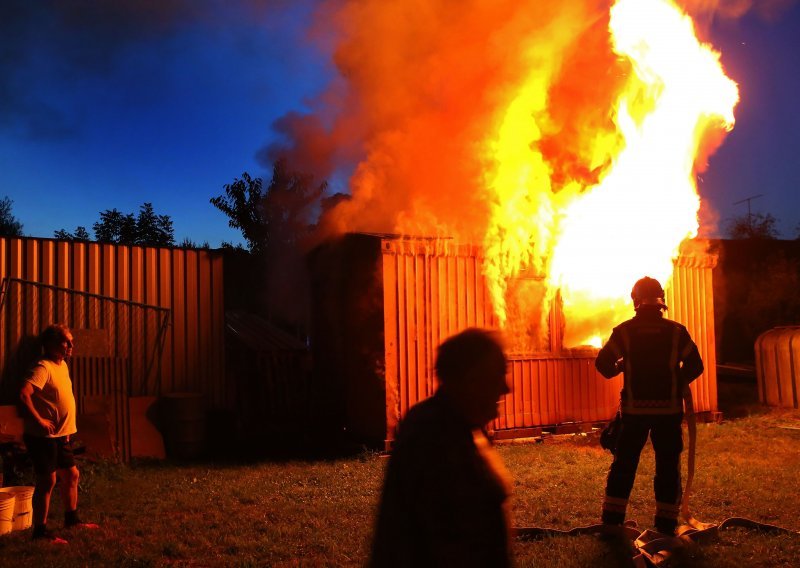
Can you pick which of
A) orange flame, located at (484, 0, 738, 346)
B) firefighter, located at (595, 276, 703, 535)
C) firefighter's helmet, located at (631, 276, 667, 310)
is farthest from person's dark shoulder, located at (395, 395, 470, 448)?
orange flame, located at (484, 0, 738, 346)

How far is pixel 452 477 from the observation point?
1.97 metres

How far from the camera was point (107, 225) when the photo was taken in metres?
34.5

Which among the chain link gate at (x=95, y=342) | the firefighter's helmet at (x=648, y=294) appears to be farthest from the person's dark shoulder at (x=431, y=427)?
the chain link gate at (x=95, y=342)

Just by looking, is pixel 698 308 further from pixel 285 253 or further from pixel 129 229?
pixel 129 229

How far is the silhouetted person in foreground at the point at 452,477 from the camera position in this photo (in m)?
1.96

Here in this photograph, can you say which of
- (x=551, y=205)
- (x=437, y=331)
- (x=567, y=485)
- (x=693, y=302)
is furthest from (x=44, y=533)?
(x=693, y=302)

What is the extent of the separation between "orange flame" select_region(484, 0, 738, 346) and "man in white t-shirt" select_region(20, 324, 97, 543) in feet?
21.9

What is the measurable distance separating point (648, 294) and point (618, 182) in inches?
230

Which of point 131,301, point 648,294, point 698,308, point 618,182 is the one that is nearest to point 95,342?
point 131,301

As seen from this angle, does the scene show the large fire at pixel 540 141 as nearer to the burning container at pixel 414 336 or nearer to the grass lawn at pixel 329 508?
the burning container at pixel 414 336

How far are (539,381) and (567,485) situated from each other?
3.44 meters

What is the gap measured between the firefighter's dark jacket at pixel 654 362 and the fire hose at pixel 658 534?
23cm

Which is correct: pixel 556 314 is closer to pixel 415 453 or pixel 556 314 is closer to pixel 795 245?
pixel 415 453

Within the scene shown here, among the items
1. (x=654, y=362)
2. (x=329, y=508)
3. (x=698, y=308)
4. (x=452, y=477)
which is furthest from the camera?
(x=698, y=308)
